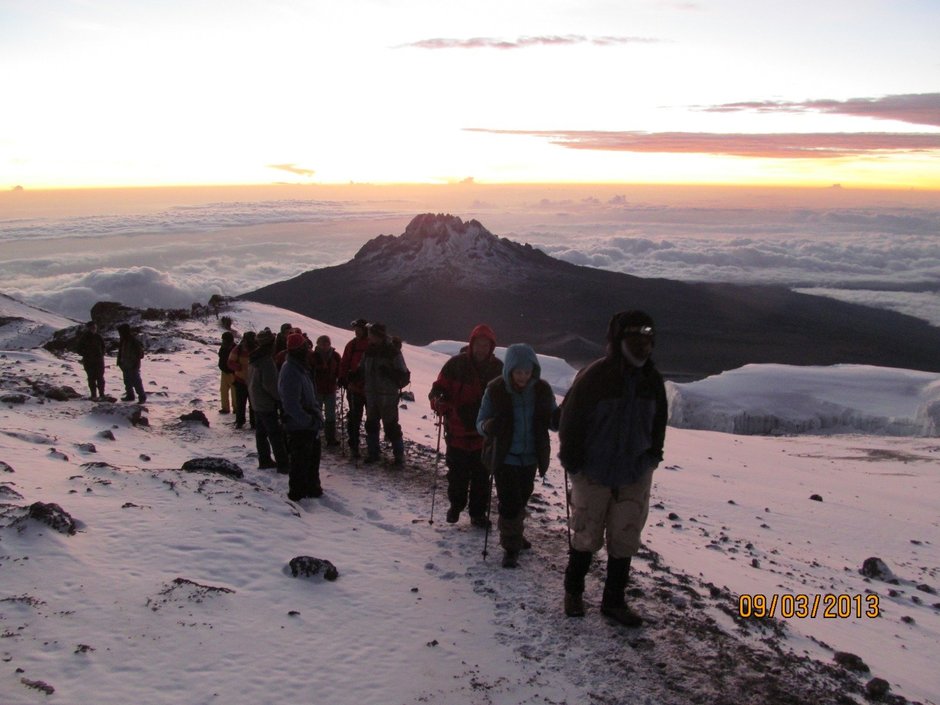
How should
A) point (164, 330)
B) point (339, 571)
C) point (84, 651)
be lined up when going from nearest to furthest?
point (84, 651), point (339, 571), point (164, 330)

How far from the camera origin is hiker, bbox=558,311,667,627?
185 inches

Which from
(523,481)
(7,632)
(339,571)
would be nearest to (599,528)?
(523,481)

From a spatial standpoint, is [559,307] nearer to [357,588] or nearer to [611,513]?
[357,588]

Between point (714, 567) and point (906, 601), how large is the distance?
192 centimetres

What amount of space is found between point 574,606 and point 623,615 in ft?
1.18

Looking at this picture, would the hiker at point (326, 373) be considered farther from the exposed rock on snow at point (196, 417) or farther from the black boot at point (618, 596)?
the black boot at point (618, 596)

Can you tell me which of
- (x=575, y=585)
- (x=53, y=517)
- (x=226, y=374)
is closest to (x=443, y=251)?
(x=226, y=374)

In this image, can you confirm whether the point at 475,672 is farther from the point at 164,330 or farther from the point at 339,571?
the point at 164,330

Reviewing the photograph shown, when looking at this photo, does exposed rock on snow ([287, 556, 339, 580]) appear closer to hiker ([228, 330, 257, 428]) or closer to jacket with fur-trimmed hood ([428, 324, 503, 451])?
jacket with fur-trimmed hood ([428, 324, 503, 451])

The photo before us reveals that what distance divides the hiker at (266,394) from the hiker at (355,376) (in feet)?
4.06

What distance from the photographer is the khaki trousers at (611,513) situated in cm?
490

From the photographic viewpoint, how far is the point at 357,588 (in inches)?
220

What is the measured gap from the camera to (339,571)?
19.2ft

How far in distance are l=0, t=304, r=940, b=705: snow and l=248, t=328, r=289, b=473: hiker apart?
1.31ft
